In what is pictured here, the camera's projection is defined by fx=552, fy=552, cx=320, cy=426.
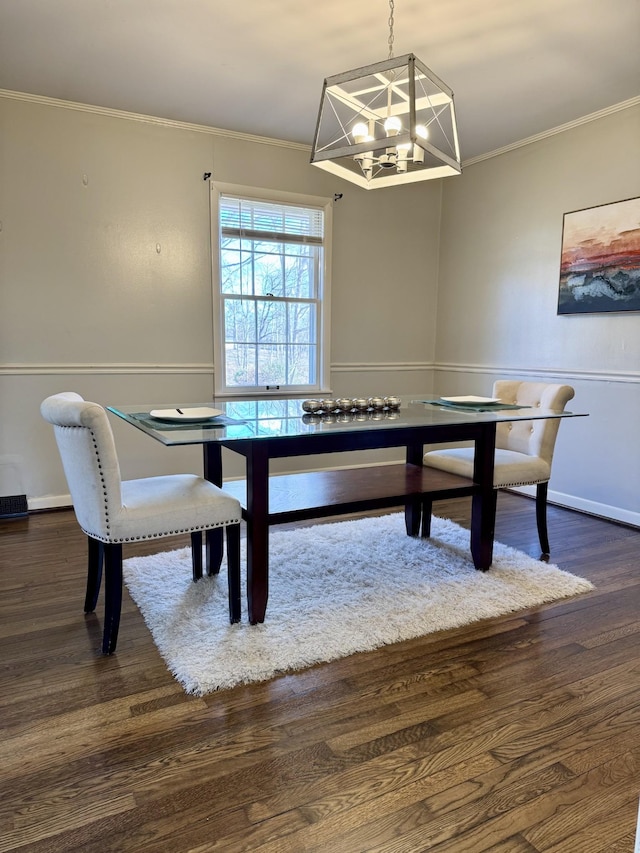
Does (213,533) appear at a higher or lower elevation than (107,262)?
lower

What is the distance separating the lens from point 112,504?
187cm

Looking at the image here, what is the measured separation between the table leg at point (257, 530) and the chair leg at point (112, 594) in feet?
1.53

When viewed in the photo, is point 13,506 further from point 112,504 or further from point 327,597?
point 327,597

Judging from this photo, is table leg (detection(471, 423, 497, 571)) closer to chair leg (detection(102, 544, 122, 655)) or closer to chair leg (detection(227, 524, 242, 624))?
chair leg (detection(227, 524, 242, 624))

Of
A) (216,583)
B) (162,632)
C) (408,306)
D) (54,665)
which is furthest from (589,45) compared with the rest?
(54,665)

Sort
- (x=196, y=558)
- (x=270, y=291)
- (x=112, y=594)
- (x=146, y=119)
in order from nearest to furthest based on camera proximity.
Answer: (x=112, y=594)
(x=196, y=558)
(x=146, y=119)
(x=270, y=291)

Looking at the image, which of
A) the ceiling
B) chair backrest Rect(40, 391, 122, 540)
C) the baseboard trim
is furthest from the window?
chair backrest Rect(40, 391, 122, 540)

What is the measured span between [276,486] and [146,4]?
220 cm

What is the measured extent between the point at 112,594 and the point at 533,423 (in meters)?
2.30

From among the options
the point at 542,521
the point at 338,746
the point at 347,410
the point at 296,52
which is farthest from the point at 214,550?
the point at 296,52

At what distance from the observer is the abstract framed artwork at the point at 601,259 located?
3.36 meters

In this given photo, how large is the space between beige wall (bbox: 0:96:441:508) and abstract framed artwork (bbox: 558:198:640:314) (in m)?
1.72

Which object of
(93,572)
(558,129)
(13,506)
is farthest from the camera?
(558,129)

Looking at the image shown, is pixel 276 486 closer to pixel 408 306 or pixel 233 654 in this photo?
pixel 233 654
